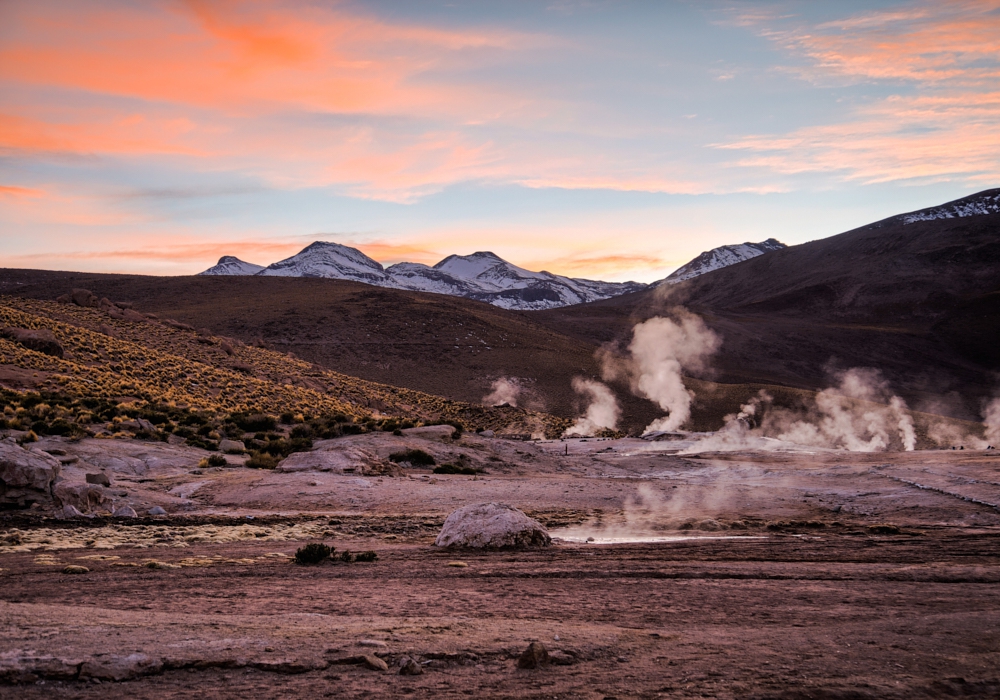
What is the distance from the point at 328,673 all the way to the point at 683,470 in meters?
22.3

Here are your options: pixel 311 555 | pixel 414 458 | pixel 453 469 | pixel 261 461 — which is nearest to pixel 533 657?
pixel 311 555

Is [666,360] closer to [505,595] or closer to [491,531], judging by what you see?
[491,531]

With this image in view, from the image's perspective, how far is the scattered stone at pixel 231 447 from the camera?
24.2 meters

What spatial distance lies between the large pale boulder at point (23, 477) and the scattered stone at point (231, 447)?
10588 millimetres

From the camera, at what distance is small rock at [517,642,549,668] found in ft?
18.2

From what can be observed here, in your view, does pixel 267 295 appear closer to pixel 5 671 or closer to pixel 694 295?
pixel 5 671

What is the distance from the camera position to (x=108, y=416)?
84.0 ft

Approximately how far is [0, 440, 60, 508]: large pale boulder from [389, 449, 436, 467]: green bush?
11.4 metres

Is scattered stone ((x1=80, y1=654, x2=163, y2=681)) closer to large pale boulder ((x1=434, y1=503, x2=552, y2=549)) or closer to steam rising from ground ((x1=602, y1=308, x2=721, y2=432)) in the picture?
large pale boulder ((x1=434, y1=503, x2=552, y2=549))

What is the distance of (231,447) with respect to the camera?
80.1 feet

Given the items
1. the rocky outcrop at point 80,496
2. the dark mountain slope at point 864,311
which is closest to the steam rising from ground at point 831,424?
the dark mountain slope at point 864,311

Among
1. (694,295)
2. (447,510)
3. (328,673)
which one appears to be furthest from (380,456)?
(694,295)

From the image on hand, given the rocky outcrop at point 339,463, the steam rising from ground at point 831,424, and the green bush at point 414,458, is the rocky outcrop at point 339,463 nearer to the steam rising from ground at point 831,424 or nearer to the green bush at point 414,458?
the green bush at point 414,458

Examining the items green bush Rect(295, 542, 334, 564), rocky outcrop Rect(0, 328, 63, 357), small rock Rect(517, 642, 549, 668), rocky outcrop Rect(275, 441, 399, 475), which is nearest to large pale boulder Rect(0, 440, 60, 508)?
green bush Rect(295, 542, 334, 564)
